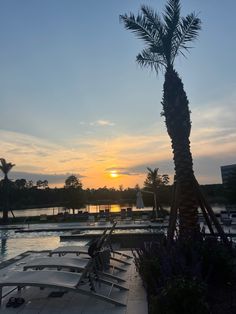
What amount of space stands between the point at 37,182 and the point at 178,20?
388ft

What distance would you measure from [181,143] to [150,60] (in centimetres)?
286

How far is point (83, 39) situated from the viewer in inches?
471

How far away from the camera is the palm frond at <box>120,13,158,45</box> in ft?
32.9

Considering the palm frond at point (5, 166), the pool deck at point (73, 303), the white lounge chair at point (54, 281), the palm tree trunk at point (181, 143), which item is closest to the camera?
the white lounge chair at point (54, 281)

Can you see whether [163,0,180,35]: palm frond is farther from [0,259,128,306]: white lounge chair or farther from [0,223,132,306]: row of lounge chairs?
[0,259,128,306]: white lounge chair

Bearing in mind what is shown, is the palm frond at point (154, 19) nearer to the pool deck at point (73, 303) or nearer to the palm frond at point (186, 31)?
the palm frond at point (186, 31)

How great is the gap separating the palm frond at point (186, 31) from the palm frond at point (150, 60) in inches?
18.1

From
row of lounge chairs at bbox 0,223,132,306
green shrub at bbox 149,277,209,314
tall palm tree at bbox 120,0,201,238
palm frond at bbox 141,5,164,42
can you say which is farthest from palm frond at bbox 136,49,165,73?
green shrub at bbox 149,277,209,314

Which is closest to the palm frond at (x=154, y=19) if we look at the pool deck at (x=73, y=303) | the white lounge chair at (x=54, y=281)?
the pool deck at (x=73, y=303)

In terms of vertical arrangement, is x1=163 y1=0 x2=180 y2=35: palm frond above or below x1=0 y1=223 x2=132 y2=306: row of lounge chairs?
above

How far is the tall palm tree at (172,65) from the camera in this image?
8.59m

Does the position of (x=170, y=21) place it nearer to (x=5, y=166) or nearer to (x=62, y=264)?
(x=62, y=264)

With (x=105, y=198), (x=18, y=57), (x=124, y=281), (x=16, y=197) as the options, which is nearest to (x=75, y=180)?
(x=16, y=197)

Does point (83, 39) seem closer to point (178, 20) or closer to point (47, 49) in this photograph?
point (47, 49)
